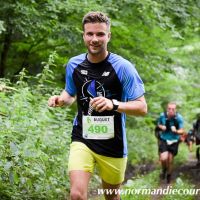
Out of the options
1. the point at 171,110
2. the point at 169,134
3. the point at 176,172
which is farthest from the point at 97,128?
the point at 176,172

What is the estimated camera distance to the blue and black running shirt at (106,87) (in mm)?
4820

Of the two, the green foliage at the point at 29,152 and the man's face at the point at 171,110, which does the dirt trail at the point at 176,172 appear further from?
the man's face at the point at 171,110

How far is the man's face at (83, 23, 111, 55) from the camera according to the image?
4.80 meters

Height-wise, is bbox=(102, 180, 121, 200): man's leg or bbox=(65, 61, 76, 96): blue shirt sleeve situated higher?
bbox=(65, 61, 76, 96): blue shirt sleeve

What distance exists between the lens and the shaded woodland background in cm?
619

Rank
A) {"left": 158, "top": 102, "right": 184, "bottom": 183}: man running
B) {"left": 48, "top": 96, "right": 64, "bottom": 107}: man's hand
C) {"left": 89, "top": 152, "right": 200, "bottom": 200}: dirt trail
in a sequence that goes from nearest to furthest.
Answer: {"left": 48, "top": 96, "right": 64, "bottom": 107}: man's hand < {"left": 89, "top": 152, "right": 200, "bottom": 200}: dirt trail < {"left": 158, "top": 102, "right": 184, "bottom": 183}: man running

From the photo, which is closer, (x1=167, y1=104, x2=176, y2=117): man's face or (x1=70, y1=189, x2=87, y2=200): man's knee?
(x1=70, y1=189, x2=87, y2=200): man's knee

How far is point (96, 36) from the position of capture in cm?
480

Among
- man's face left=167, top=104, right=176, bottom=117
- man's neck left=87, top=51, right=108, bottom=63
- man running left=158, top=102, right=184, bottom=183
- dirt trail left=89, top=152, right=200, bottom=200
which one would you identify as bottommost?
dirt trail left=89, top=152, right=200, bottom=200

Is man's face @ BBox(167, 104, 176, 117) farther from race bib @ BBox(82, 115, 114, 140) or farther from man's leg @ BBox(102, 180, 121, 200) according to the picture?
race bib @ BBox(82, 115, 114, 140)

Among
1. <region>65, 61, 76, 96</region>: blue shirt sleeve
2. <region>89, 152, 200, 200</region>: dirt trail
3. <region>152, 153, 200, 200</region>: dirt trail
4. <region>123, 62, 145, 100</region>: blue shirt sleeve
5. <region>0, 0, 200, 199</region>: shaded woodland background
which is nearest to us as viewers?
<region>123, 62, 145, 100</region>: blue shirt sleeve

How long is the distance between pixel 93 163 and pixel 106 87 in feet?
2.56

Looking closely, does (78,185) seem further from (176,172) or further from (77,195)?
(176,172)

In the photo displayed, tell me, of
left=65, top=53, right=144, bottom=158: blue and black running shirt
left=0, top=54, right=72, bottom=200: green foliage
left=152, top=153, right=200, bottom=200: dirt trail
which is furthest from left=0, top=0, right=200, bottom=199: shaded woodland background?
left=152, top=153, right=200, bottom=200: dirt trail
